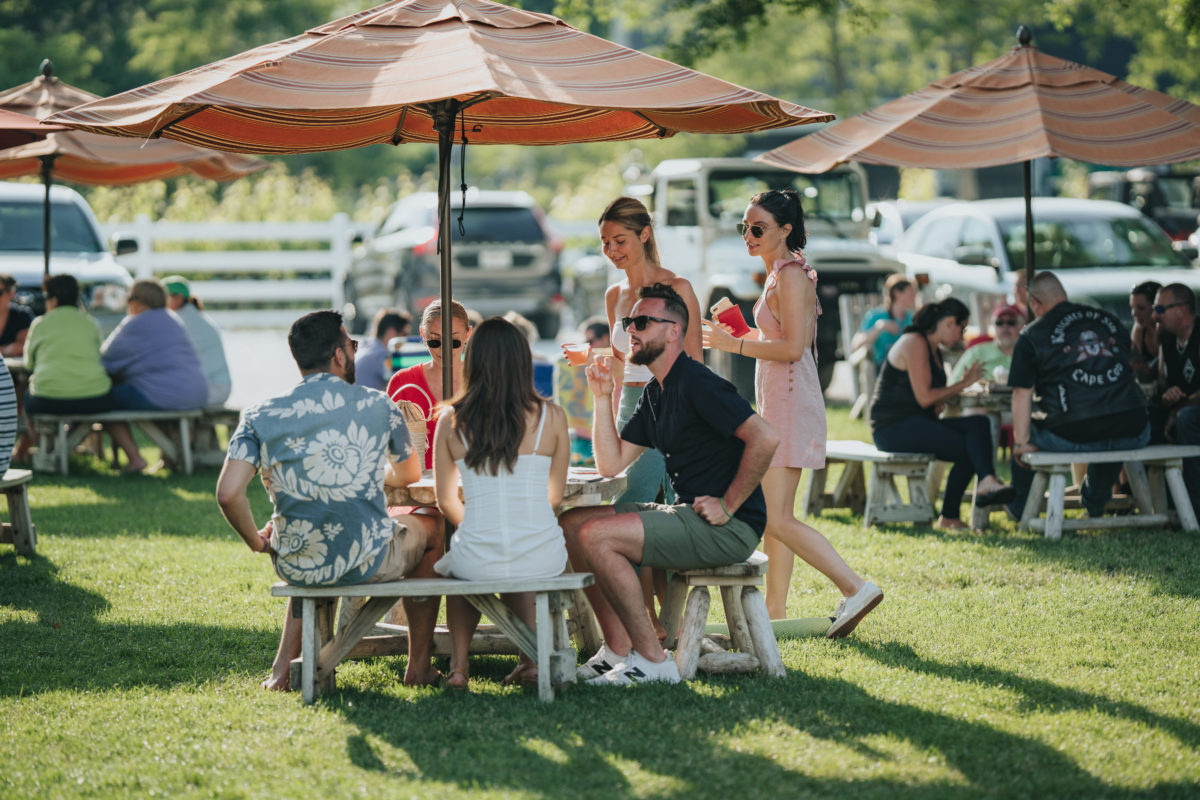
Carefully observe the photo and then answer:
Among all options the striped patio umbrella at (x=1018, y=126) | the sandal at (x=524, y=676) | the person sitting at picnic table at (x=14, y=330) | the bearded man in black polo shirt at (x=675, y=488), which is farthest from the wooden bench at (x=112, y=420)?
the bearded man in black polo shirt at (x=675, y=488)

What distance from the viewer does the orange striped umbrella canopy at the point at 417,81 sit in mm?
4926

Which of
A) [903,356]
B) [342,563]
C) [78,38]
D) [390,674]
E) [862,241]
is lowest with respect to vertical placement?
[390,674]

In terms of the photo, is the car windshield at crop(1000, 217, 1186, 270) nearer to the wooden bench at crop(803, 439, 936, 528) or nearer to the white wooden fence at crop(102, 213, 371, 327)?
the wooden bench at crop(803, 439, 936, 528)

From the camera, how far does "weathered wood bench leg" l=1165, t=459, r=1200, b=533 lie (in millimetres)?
8242

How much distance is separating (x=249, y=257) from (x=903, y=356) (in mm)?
19130

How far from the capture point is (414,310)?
18781 millimetres

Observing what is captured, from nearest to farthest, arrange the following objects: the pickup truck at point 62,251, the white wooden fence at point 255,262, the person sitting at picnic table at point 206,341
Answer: the person sitting at picnic table at point 206,341 → the pickup truck at point 62,251 → the white wooden fence at point 255,262

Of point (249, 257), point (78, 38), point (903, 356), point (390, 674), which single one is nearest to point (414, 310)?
point (249, 257)

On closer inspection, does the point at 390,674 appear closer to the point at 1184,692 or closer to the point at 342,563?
the point at 342,563

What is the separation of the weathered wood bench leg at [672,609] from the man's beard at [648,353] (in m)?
1.03

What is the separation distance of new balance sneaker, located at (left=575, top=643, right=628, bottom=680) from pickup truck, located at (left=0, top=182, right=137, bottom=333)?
9569 mm

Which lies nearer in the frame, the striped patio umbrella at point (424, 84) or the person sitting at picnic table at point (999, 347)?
the striped patio umbrella at point (424, 84)

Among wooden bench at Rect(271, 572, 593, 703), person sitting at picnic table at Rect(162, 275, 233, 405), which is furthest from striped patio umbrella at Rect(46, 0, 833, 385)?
person sitting at picnic table at Rect(162, 275, 233, 405)

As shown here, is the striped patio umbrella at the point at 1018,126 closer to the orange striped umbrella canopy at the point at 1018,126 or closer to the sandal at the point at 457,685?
the orange striped umbrella canopy at the point at 1018,126
